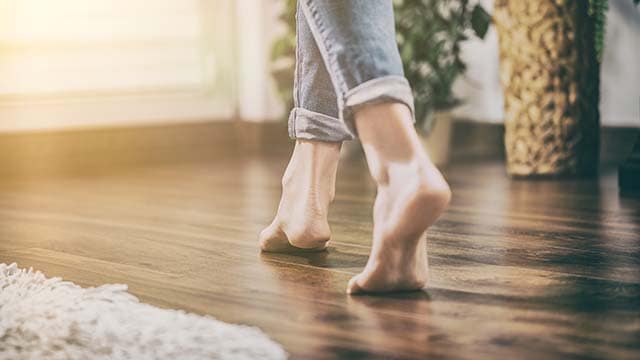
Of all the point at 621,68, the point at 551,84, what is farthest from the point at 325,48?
the point at 621,68

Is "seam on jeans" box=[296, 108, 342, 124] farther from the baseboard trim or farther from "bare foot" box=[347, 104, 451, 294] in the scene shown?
the baseboard trim

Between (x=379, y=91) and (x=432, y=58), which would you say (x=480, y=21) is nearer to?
(x=432, y=58)

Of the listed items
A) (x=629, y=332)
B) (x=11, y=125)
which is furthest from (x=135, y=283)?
(x=11, y=125)

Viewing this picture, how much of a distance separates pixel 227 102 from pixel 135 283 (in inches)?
80.5

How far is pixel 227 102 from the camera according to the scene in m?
3.28

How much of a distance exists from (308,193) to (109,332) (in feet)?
1.43

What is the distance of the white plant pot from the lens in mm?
2746

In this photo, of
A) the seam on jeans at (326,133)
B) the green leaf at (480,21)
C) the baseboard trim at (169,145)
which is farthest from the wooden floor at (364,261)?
the baseboard trim at (169,145)

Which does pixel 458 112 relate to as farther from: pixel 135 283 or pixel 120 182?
pixel 135 283

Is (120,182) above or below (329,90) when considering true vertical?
below

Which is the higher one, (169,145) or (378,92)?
(378,92)

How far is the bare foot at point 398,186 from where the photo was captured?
1086mm

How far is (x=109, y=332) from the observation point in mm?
995

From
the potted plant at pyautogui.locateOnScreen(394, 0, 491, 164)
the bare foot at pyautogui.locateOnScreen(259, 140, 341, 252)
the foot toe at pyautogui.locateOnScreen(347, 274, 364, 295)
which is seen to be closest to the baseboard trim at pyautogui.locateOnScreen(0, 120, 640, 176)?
the potted plant at pyautogui.locateOnScreen(394, 0, 491, 164)
